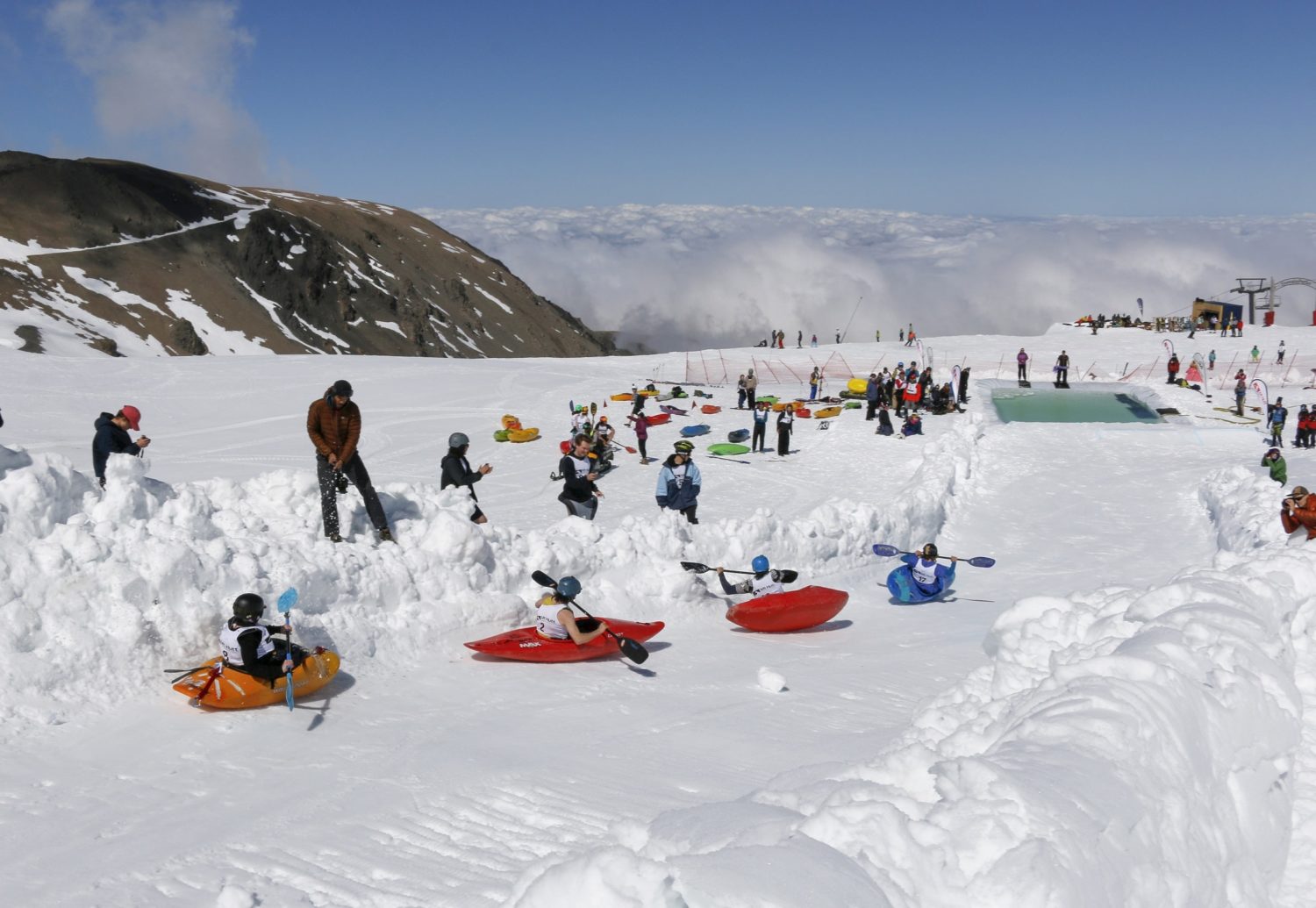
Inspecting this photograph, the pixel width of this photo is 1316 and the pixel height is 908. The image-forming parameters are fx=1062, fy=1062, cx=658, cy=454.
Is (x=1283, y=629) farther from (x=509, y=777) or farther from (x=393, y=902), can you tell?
(x=393, y=902)

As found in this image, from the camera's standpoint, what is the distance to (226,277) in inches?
3324

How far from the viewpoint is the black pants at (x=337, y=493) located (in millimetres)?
10250

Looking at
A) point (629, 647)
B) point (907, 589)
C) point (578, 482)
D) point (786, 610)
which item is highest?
point (578, 482)

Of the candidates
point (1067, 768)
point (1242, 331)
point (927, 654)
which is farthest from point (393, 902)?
point (1242, 331)

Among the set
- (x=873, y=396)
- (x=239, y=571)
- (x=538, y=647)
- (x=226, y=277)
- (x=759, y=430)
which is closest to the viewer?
(x=239, y=571)

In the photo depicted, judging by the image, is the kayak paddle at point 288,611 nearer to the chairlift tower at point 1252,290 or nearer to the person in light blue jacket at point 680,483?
the person in light blue jacket at point 680,483

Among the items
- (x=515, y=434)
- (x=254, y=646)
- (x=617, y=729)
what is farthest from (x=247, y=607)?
(x=515, y=434)

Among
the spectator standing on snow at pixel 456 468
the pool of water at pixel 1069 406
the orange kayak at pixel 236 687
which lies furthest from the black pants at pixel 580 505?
the pool of water at pixel 1069 406

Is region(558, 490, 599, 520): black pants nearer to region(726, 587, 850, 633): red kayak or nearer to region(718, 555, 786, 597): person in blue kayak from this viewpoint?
region(718, 555, 786, 597): person in blue kayak

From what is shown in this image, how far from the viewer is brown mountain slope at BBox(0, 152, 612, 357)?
69.8 m

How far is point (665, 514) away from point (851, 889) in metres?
9.00

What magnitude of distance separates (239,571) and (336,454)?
6.07 ft

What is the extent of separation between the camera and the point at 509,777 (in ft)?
22.9

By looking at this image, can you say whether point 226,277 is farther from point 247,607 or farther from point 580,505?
point 247,607
